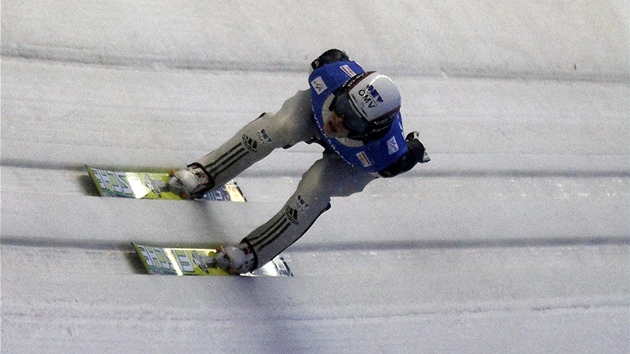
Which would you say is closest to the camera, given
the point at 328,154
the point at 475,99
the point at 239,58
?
the point at 328,154

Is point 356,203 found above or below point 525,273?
above

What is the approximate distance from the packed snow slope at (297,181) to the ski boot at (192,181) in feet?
0.22

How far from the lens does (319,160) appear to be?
2.75 meters

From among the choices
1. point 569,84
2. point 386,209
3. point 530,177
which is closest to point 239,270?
point 386,209

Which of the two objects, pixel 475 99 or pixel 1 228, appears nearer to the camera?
pixel 1 228

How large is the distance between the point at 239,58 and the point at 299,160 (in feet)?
1.66

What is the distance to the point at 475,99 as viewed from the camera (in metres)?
3.90

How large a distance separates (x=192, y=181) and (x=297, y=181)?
44 centimetres

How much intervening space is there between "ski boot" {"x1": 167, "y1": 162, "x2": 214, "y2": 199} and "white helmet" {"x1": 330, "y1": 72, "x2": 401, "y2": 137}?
1.88 feet

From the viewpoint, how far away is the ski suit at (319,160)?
260 cm

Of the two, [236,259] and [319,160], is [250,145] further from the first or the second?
[236,259]

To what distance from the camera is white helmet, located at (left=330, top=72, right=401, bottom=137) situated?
2.47 m

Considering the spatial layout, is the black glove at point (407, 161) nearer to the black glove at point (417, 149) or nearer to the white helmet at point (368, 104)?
the black glove at point (417, 149)

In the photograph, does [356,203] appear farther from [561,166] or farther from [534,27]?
[534,27]
